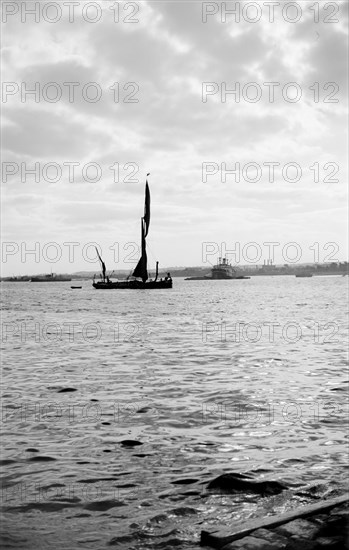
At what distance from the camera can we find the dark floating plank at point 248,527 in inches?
186

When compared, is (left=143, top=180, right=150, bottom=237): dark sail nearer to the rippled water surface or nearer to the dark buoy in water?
the rippled water surface

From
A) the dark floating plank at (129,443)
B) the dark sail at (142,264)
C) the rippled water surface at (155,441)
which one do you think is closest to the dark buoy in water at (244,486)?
the rippled water surface at (155,441)

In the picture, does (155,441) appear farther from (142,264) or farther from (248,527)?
(142,264)

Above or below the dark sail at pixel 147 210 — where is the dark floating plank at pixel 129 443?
below

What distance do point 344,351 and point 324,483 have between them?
590 inches

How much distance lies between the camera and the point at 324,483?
6684 millimetres

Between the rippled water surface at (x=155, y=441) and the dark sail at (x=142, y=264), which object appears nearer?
the rippled water surface at (x=155, y=441)

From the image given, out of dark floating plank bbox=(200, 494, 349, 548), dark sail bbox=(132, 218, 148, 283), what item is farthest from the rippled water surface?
dark sail bbox=(132, 218, 148, 283)

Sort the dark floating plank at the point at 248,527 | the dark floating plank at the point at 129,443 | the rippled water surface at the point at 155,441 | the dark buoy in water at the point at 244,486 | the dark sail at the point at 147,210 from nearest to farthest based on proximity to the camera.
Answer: the dark floating plank at the point at 248,527 < the rippled water surface at the point at 155,441 < the dark buoy in water at the point at 244,486 < the dark floating plank at the point at 129,443 < the dark sail at the point at 147,210

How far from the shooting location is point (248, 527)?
480 cm

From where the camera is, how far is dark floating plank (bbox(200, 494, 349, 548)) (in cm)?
473

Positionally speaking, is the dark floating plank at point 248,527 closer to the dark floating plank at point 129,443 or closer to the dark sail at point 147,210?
the dark floating plank at point 129,443

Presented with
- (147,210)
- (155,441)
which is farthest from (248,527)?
(147,210)

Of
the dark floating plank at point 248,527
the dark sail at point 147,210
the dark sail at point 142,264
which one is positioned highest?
the dark sail at point 147,210
